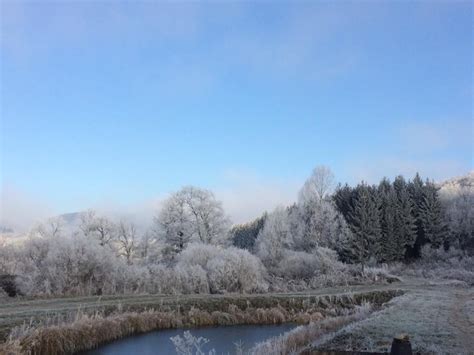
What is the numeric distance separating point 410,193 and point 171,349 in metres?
61.5

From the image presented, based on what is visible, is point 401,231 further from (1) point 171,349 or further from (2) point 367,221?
(1) point 171,349

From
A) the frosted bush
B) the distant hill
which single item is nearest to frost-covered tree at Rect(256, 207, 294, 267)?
the frosted bush


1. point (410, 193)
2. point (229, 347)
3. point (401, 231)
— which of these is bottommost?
point (229, 347)

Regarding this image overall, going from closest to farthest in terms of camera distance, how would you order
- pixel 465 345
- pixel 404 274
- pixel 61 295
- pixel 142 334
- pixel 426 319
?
pixel 465 345 → pixel 426 319 → pixel 142 334 → pixel 61 295 → pixel 404 274

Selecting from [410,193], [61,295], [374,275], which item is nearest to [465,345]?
[61,295]

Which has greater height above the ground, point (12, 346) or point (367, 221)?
point (367, 221)

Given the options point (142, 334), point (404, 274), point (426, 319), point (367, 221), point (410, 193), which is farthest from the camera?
point (410, 193)

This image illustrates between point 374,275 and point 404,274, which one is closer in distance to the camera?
point 374,275

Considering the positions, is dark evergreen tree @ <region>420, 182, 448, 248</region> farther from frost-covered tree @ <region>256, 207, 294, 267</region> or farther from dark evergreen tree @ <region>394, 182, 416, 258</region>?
frost-covered tree @ <region>256, 207, 294, 267</region>

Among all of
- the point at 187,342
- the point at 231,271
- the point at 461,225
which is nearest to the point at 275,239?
the point at 231,271

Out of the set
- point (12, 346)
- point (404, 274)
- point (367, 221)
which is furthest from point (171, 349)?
point (367, 221)

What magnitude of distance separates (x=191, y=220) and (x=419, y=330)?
39720 mm

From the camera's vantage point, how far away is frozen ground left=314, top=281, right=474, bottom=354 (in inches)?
445

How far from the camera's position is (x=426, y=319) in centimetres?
1599
